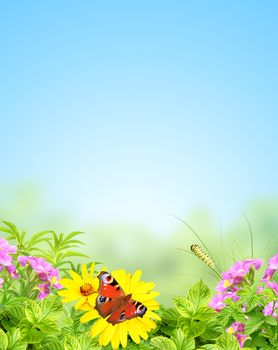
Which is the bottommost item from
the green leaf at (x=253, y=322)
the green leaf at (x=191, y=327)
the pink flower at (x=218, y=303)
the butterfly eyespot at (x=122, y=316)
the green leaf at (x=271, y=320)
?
the pink flower at (x=218, y=303)

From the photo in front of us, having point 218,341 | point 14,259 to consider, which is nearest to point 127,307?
point 218,341

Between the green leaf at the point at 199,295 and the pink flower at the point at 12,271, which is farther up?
the green leaf at the point at 199,295

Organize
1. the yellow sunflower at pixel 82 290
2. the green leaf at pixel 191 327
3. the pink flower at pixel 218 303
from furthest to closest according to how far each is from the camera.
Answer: the pink flower at pixel 218 303 < the green leaf at pixel 191 327 < the yellow sunflower at pixel 82 290

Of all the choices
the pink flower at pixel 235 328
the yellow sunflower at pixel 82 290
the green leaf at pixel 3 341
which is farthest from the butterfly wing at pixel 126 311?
the pink flower at pixel 235 328

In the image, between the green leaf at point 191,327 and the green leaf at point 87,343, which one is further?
the green leaf at point 191,327

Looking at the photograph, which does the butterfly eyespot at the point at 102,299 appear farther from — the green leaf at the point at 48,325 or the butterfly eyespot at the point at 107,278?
the green leaf at the point at 48,325

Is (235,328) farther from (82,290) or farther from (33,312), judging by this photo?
(33,312)
